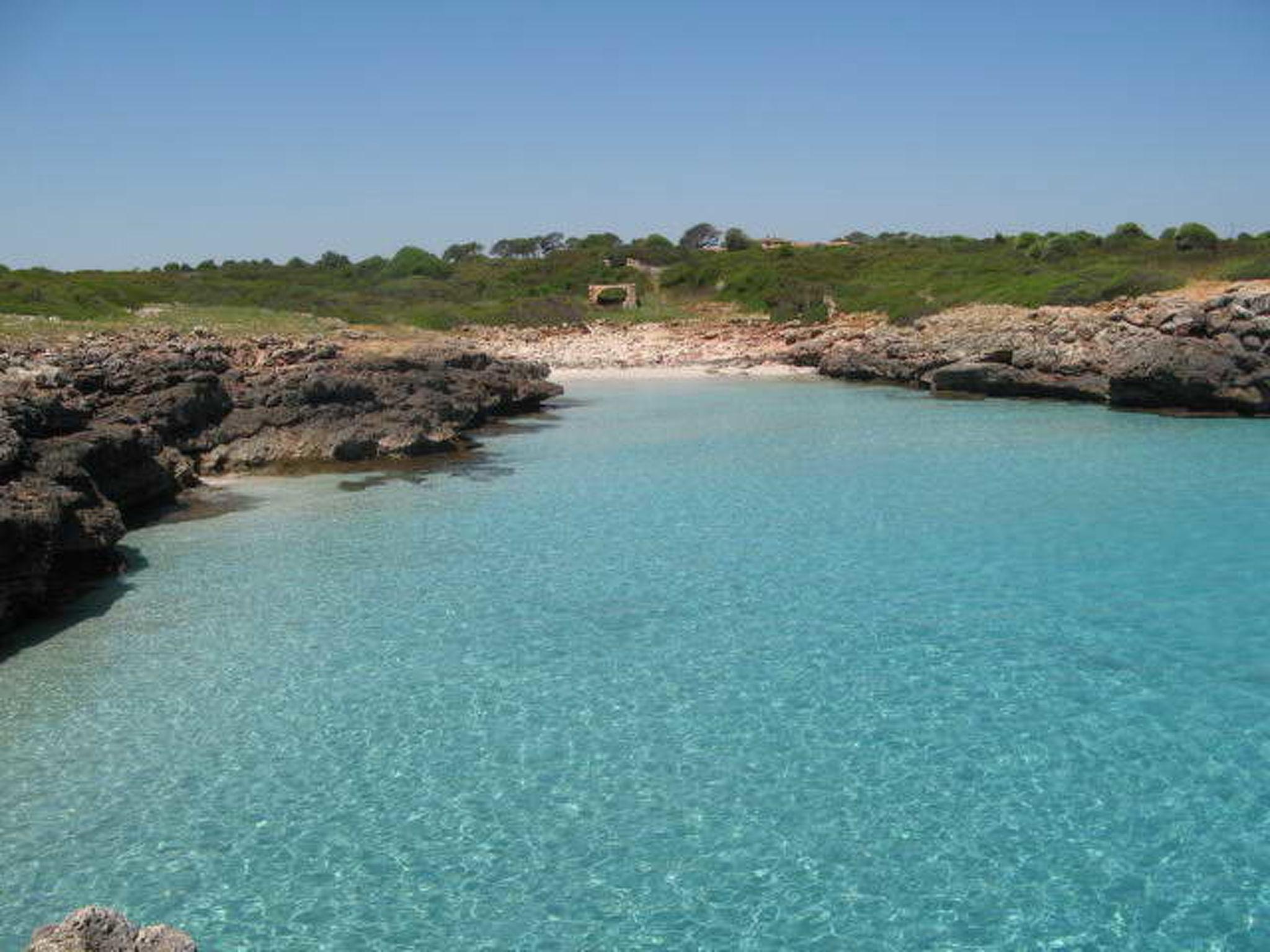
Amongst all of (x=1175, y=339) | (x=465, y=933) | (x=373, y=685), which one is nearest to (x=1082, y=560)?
(x=373, y=685)

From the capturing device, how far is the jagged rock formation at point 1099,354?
25.4 metres

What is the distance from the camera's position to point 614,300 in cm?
6181

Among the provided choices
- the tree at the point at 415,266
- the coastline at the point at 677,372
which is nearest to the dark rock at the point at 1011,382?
the coastline at the point at 677,372

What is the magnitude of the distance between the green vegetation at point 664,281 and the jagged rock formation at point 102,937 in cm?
2983

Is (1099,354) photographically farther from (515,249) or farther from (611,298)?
(515,249)

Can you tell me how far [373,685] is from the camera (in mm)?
9820

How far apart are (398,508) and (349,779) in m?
9.84

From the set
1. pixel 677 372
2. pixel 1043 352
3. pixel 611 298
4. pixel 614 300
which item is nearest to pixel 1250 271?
pixel 1043 352

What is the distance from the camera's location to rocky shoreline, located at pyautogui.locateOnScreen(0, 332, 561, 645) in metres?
12.6

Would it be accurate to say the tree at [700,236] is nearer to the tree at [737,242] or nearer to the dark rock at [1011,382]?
the tree at [737,242]

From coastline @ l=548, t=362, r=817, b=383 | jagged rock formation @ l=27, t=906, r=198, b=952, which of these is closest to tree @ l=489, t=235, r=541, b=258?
coastline @ l=548, t=362, r=817, b=383

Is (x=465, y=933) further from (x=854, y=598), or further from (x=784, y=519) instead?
(x=784, y=519)

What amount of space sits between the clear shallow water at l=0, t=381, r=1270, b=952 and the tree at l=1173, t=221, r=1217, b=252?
38187 mm

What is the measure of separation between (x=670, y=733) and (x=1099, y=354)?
81.8ft
